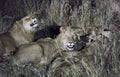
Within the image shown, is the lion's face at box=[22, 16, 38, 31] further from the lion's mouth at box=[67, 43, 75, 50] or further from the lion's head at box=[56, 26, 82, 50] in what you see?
the lion's mouth at box=[67, 43, 75, 50]

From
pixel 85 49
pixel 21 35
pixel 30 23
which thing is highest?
pixel 30 23

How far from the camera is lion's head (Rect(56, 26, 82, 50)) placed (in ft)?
27.9

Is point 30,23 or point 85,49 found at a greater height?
point 30,23

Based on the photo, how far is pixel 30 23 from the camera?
919 cm

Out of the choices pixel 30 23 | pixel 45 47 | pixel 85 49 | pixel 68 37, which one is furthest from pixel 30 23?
pixel 85 49

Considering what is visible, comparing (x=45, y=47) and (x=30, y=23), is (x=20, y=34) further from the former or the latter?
(x=45, y=47)

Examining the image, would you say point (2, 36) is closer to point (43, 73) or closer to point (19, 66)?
point (19, 66)

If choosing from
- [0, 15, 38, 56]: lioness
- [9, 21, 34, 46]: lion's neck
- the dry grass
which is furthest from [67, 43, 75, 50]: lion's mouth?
[9, 21, 34, 46]: lion's neck

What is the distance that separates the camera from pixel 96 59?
745 cm

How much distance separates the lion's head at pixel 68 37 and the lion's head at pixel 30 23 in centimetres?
68

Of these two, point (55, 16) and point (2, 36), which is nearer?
point (2, 36)

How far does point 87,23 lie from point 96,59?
2.82m

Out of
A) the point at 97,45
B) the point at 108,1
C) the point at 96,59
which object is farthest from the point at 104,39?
the point at 108,1

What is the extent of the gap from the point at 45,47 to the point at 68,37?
0.47m
